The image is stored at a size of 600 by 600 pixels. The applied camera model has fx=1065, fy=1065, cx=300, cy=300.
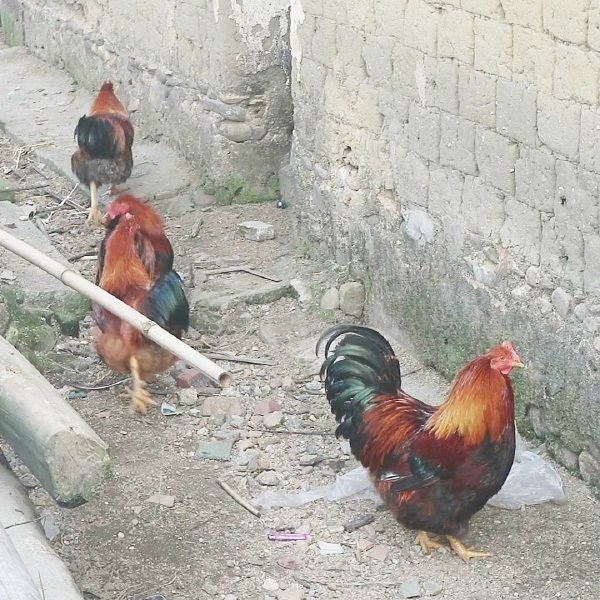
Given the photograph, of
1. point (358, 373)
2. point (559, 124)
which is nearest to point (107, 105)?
point (358, 373)

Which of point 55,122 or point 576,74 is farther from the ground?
point 576,74

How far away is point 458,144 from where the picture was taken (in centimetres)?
508

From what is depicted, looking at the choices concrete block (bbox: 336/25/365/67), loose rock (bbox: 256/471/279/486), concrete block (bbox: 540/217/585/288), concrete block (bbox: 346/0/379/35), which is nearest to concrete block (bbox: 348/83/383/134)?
concrete block (bbox: 336/25/365/67)

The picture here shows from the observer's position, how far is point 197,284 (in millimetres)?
6676

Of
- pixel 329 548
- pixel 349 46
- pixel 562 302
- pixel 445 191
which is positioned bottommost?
pixel 329 548

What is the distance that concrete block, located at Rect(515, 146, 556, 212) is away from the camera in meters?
4.49

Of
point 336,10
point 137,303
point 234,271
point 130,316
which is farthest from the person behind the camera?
point 234,271

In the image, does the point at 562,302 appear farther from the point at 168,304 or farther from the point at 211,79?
the point at 211,79

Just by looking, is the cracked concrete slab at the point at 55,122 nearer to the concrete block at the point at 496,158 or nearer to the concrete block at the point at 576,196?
the concrete block at the point at 496,158

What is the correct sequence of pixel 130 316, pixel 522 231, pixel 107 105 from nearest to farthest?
pixel 130 316
pixel 522 231
pixel 107 105

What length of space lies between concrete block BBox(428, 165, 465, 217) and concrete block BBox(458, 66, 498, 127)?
32cm

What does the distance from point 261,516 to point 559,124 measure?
2.08 m

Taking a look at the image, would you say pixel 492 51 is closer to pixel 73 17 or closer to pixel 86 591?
pixel 86 591

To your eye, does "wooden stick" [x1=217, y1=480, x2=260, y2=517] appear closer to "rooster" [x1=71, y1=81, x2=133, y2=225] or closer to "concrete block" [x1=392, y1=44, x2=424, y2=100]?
"concrete block" [x1=392, y1=44, x2=424, y2=100]
